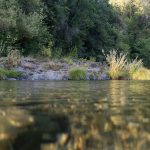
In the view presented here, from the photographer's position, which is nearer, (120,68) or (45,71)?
(45,71)

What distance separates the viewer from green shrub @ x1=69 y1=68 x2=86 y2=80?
783 inches

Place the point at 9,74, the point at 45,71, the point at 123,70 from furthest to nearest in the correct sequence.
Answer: the point at 123,70, the point at 45,71, the point at 9,74

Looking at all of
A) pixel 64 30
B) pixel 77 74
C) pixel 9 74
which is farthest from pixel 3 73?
pixel 64 30

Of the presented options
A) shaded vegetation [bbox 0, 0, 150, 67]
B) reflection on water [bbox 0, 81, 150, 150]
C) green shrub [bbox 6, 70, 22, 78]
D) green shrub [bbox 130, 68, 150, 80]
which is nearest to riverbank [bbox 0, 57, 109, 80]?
green shrub [bbox 6, 70, 22, 78]

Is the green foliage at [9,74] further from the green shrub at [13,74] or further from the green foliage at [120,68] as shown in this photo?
the green foliage at [120,68]

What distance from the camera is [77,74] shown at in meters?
20.1

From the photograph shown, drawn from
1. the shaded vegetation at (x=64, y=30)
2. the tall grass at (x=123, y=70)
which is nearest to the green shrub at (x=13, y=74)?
the shaded vegetation at (x=64, y=30)

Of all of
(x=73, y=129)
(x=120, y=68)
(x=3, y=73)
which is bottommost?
(x=3, y=73)

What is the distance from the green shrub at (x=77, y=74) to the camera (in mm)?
19897

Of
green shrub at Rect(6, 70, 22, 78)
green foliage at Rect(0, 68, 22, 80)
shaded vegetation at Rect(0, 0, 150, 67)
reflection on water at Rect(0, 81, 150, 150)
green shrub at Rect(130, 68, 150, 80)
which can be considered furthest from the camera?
shaded vegetation at Rect(0, 0, 150, 67)

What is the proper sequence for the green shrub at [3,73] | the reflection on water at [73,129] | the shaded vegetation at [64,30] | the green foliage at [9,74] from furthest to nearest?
1. the shaded vegetation at [64,30]
2. the green foliage at [9,74]
3. the green shrub at [3,73]
4. the reflection on water at [73,129]

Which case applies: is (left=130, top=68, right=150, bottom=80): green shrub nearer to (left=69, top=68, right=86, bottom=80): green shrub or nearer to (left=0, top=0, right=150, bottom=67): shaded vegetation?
(left=69, top=68, right=86, bottom=80): green shrub

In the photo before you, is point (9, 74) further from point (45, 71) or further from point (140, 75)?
point (140, 75)

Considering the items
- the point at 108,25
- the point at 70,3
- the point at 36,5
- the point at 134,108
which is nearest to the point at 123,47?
the point at 108,25
